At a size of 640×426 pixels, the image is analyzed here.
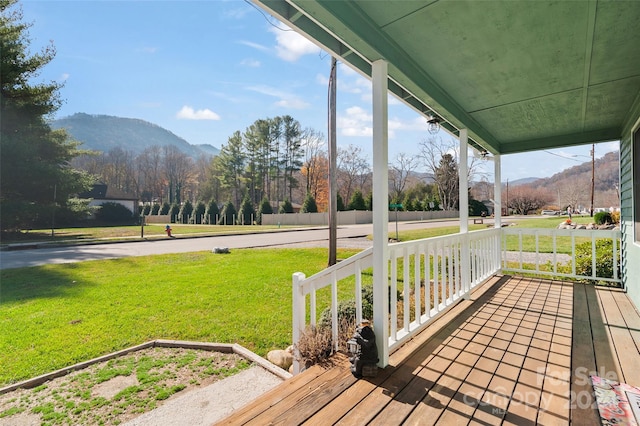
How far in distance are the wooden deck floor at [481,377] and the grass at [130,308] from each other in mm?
1926

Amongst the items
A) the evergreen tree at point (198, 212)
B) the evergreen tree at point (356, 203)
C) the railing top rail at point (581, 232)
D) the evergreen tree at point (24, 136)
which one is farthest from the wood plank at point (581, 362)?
the evergreen tree at point (198, 212)

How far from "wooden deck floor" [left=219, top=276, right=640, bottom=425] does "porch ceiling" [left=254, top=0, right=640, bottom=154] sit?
2.14 meters

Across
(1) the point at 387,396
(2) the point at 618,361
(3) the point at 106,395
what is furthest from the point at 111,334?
(2) the point at 618,361

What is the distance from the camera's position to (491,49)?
6.86 feet

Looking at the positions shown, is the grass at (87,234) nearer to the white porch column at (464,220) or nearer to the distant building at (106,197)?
the distant building at (106,197)

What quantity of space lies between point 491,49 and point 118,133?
142 metres

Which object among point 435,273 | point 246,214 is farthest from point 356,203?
point 435,273

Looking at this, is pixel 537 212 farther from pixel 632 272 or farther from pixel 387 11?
pixel 387 11

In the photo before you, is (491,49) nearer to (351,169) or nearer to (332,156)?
(332,156)

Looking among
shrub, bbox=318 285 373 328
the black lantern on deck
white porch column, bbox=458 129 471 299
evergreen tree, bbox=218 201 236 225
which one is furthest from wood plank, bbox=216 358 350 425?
evergreen tree, bbox=218 201 236 225

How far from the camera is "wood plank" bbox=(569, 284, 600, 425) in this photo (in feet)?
4.95

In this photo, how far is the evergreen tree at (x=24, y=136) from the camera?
12.7 m

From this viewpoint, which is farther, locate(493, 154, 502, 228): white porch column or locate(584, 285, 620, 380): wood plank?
locate(493, 154, 502, 228): white porch column

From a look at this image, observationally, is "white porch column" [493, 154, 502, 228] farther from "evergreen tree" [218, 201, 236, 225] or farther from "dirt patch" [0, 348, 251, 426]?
"evergreen tree" [218, 201, 236, 225]
